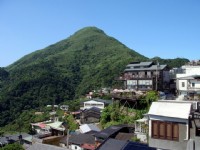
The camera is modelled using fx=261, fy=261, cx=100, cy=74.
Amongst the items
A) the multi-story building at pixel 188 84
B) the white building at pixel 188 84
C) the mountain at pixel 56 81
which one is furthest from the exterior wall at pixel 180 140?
the mountain at pixel 56 81

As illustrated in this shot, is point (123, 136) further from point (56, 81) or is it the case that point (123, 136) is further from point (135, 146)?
point (56, 81)

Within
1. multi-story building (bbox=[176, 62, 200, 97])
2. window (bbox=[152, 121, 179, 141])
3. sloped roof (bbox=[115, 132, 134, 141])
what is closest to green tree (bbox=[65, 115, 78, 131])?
sloped roof (bbox=[115, 132, 134, 141])

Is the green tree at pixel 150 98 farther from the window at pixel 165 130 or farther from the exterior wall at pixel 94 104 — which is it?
the window at pixel 165 130

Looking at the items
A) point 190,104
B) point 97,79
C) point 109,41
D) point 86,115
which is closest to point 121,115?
point 86,115

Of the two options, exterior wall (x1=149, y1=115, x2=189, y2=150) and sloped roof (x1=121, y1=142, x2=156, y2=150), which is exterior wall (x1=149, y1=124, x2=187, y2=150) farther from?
sloped roof (x1=121, y1=142, x2=156, y2=150)

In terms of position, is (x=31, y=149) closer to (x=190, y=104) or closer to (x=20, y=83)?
(x=190, y=104)

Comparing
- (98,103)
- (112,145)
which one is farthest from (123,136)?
(98,103)
